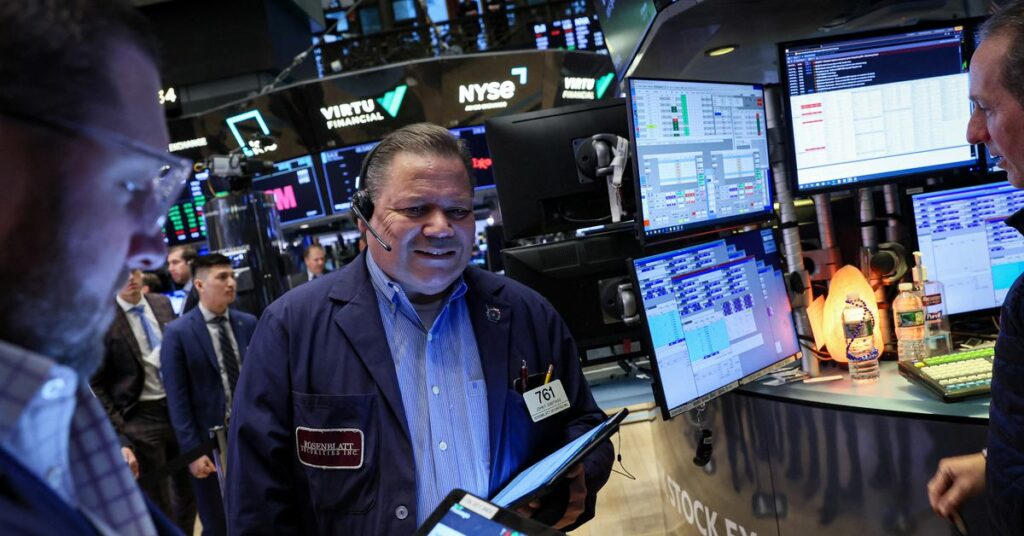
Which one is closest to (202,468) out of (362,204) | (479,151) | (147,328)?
(147,328)

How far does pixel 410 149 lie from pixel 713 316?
0.94 metres

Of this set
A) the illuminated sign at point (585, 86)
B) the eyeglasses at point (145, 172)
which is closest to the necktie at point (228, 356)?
the eyeglasses at point (145, 172)

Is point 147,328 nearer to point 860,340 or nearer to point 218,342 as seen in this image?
point 218,342

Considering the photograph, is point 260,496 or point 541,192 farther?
point 541,192

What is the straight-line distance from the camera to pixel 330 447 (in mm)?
1589

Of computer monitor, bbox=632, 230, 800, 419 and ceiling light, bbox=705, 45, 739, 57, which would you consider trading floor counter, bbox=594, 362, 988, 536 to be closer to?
computer monitor, bbox=632, 230, 800, 419

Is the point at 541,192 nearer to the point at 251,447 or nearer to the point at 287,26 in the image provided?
the point at 251,447

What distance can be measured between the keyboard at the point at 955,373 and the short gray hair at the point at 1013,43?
77cm

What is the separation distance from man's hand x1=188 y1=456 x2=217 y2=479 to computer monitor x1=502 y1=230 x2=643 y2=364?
232cm

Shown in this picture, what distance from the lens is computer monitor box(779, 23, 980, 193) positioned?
2299 millimetres

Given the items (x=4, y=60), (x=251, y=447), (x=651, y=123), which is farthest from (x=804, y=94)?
(x=4, y=60)

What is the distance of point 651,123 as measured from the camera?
197cm

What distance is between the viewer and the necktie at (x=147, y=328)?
14.3 feet

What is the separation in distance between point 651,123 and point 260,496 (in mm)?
1331
